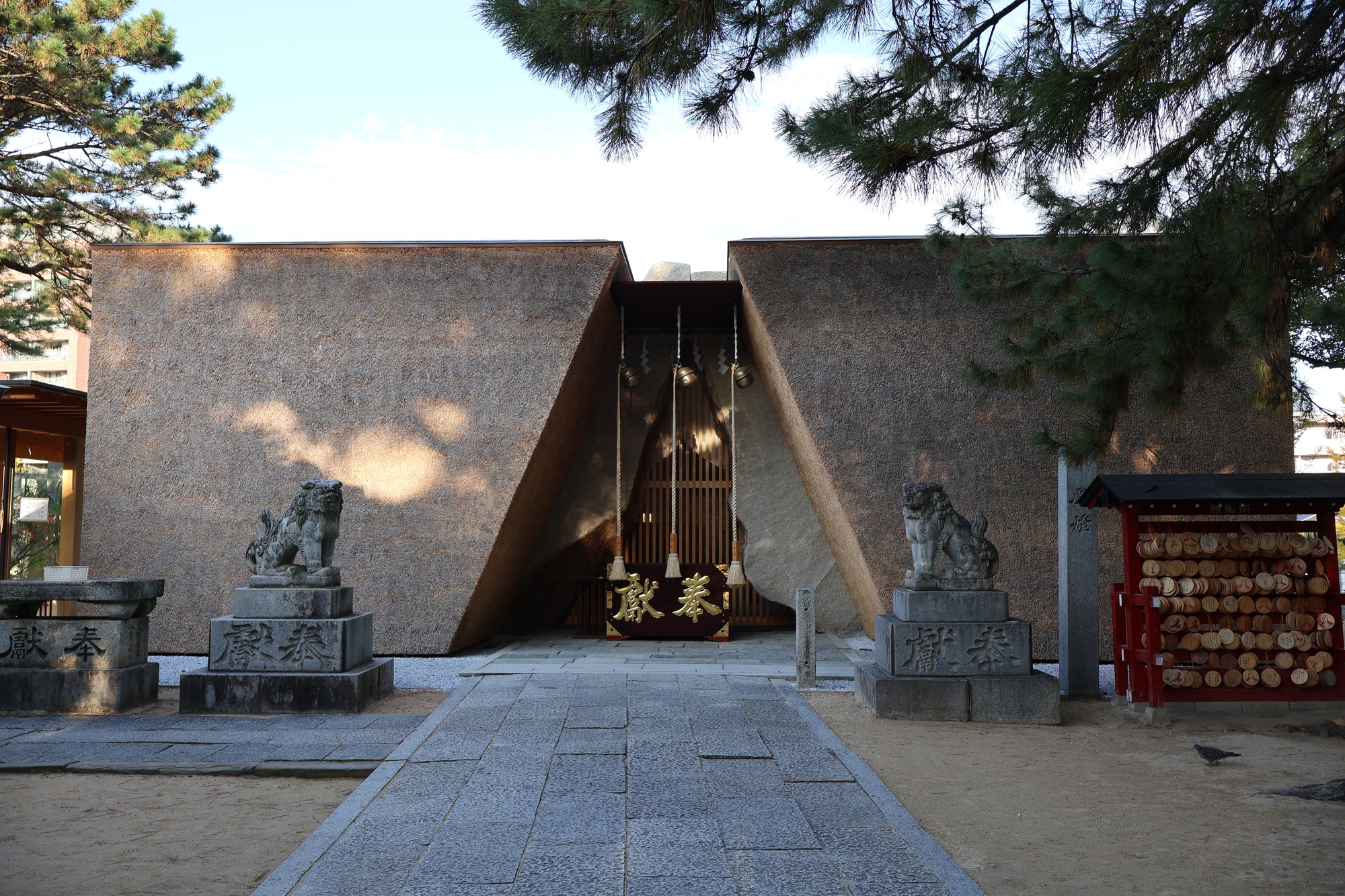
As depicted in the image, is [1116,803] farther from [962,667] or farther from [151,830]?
[151,830]

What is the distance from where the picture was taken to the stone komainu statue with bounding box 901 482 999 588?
5328 mm

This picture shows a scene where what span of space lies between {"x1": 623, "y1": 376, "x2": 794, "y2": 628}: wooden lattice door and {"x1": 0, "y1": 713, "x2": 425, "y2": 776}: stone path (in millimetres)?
4886

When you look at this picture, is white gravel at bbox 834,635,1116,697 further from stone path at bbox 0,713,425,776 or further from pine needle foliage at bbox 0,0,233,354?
pine needle foliage at bbox 0,0,233,354

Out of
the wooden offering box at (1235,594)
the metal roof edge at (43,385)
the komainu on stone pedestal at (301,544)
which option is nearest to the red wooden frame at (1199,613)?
the wooden offering box at (1235,594)

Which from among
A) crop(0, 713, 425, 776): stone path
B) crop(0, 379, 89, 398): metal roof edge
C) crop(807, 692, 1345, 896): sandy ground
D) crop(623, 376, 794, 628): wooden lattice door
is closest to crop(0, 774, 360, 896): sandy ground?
crop(0, 713, 425, 776): stone path

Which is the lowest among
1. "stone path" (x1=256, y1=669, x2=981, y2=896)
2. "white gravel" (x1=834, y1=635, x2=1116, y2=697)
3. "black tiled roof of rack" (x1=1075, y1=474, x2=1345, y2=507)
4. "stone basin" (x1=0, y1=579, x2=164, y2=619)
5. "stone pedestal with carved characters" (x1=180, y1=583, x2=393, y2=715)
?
"white gravel" (x1=834, y1=635, x2=1116, y2=697)

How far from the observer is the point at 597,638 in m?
8.86

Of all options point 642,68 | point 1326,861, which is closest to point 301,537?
point 642,68

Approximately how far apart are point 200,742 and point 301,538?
1.46 metres

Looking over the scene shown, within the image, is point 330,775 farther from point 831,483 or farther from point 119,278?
point 119,278

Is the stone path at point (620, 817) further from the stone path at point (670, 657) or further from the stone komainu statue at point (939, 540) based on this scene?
the stone path at point (670, 657)

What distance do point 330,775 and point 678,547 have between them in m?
6.13

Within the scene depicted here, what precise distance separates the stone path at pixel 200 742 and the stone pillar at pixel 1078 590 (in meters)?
4.22

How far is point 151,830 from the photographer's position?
3.21 m
